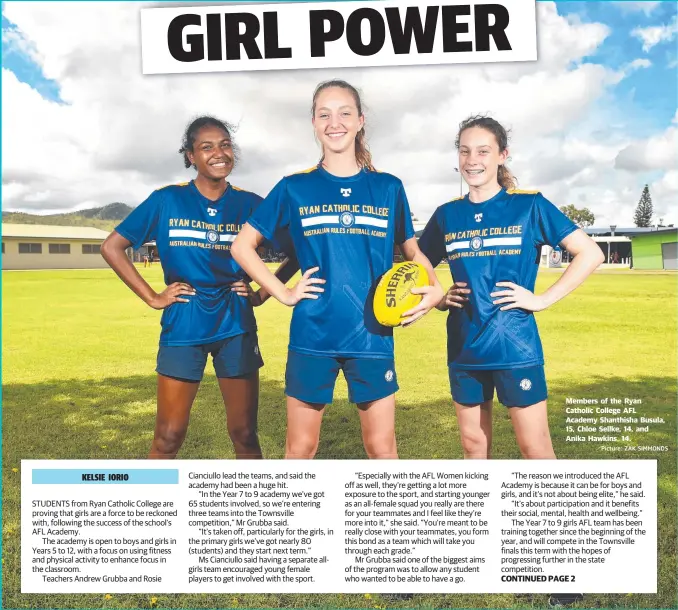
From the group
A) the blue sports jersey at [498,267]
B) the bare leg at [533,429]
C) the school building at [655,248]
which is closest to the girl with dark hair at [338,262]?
the blue sports jersey at [498,267]

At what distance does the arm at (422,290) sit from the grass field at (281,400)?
0.69ft

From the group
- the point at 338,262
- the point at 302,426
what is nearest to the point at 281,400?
the point at 302,426

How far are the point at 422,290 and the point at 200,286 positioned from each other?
1.80m

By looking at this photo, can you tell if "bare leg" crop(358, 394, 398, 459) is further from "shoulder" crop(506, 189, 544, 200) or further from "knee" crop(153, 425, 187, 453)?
"shoulder" crop(506, 189, 544, 200)

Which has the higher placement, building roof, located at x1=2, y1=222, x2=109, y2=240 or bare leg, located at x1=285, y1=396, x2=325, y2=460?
building roof, located at x1=2, y1=222, x2=109, y2=240

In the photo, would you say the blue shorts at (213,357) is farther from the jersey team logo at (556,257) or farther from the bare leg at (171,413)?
the jersey team logo at (556,257)

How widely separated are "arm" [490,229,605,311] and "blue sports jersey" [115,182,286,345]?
6.67ft

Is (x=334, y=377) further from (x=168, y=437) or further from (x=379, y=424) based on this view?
(x=168, y=437)

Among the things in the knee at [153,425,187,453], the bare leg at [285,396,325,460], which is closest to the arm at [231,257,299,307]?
the bare leg at [285,396,325,460]

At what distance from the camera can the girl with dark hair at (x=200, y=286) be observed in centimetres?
468

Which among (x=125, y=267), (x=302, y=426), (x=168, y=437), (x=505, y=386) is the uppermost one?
(x=125, y=267)

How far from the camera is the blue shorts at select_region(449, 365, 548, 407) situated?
4.25 meters

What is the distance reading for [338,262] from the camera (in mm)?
4195

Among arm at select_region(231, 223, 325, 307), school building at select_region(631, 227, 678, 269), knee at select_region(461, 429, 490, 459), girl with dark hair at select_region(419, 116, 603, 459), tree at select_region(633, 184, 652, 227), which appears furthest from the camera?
school building at select_region(631, 227, 678, 269)
